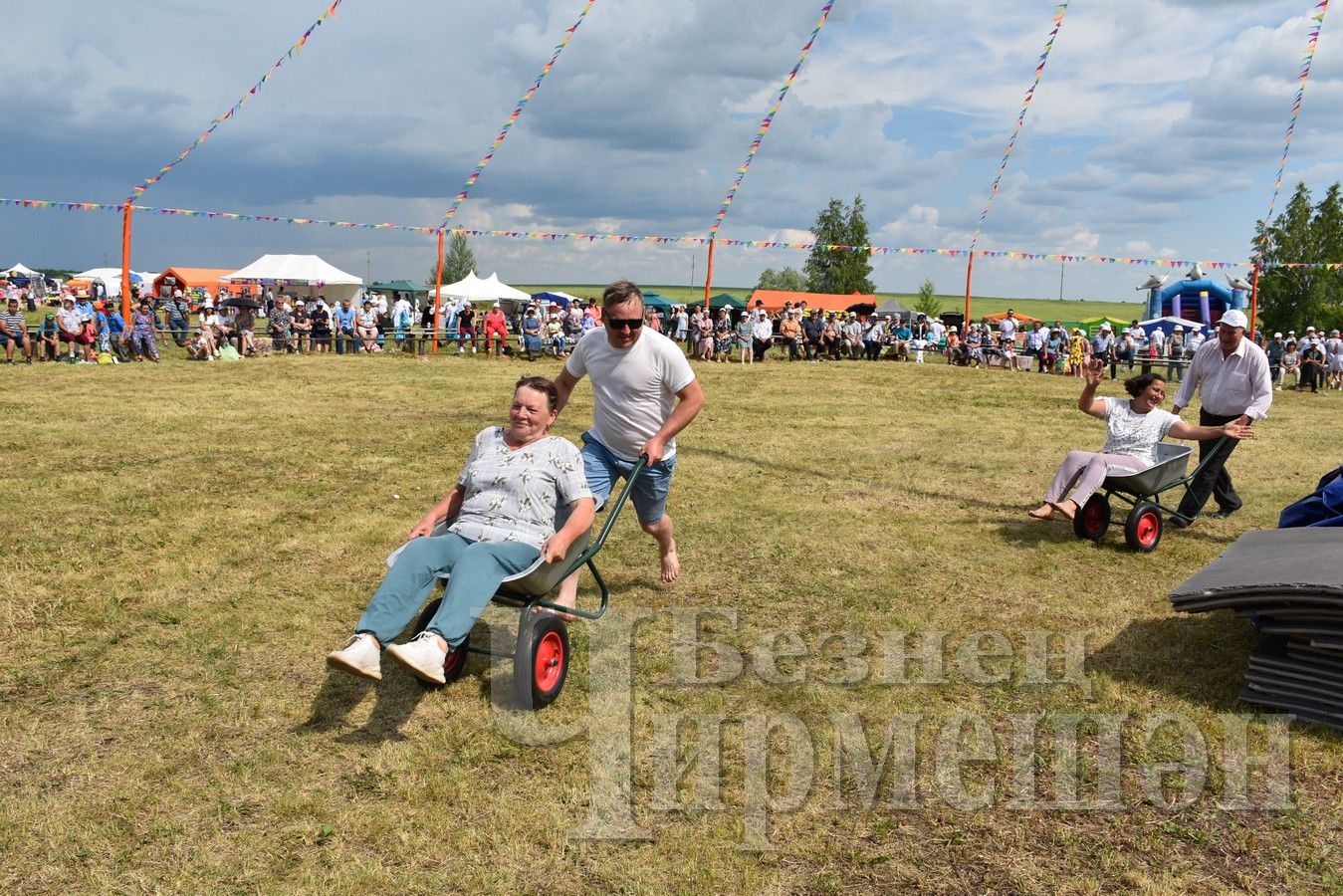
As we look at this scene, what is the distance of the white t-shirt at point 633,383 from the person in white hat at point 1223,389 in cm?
470

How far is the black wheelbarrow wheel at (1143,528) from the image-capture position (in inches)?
282

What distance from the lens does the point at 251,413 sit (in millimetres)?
13258

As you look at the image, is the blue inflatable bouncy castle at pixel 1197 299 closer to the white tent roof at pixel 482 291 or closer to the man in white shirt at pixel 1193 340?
the man in white shirt at pixel 1193 340

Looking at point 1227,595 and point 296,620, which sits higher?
point 1227,595

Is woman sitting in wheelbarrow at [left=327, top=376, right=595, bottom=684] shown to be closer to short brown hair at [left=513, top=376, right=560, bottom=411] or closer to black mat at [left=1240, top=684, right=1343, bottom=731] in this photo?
short brown hair at [left=513, top=376, right=560, bottom=411]

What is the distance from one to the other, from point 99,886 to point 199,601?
2856mm

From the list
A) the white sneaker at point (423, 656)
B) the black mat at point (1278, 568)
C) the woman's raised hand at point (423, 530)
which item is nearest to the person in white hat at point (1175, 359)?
the black mat at point (1278, 568)

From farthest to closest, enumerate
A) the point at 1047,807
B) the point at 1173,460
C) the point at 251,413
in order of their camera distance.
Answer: the point at 251,413
the point at 1173,460
the point at 1047,807

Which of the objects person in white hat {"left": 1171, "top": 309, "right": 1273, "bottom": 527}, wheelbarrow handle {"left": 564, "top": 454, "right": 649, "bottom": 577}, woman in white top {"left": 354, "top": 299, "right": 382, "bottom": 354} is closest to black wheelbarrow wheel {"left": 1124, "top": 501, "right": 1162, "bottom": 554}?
person in white hat {"left": 1171, "top": 309, "right": 1273, "bottom": 527}

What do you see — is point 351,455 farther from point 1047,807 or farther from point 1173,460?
point 1047,807

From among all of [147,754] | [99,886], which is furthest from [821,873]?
[147,754]

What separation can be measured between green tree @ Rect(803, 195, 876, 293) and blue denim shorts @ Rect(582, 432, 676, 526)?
268 ft

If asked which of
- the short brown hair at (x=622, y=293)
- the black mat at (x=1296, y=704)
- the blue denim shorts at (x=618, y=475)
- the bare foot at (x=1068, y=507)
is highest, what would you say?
the short brown hair at (x=622, y=293)

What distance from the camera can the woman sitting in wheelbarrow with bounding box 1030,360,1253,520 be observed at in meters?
7.27
